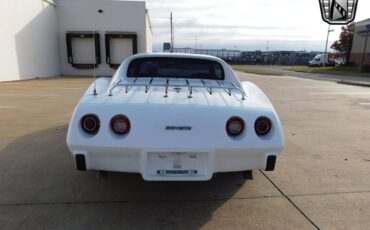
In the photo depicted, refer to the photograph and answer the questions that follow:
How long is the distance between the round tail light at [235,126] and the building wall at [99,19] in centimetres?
2174

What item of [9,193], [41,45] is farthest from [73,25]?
[9,193]

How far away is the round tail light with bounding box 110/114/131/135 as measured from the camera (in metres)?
2.67

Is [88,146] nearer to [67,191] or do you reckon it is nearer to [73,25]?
[67,191]

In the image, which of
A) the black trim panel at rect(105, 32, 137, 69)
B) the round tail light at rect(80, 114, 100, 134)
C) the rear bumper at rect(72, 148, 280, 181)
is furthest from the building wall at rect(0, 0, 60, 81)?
the rear bumper at rect(72, 148, 280, 181)

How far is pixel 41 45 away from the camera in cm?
2002

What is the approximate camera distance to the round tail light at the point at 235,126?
8.98 feet

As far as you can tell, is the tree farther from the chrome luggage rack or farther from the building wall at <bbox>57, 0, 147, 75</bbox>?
the chrome luggage rack

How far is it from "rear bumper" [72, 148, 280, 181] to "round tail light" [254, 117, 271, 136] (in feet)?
0.55

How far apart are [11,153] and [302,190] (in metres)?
3.97

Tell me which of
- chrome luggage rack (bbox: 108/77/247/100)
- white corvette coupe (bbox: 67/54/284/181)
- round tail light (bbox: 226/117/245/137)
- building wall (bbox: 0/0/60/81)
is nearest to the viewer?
white corvette coupe (bbox: 67/54/284/181)

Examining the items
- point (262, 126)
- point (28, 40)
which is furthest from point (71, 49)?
point (262, 126)

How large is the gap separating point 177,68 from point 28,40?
676 inches

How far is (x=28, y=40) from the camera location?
1823 cm

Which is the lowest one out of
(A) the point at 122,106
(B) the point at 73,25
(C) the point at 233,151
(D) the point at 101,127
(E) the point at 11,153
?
(E) the point at 11,153
